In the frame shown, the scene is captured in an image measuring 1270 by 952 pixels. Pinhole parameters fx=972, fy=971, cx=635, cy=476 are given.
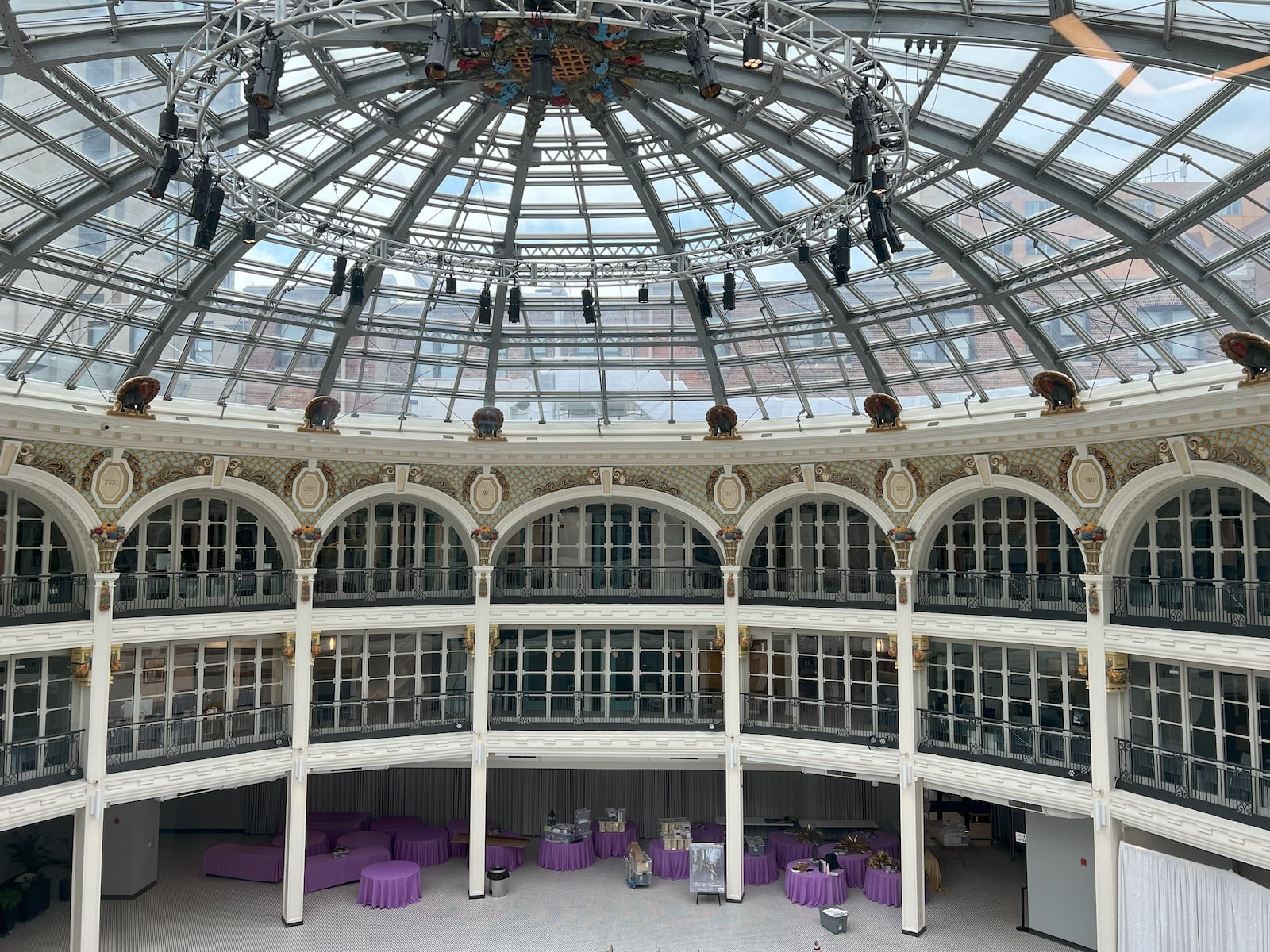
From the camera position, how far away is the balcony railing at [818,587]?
26438 mm

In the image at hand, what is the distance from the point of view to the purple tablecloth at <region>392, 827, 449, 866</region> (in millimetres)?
29078

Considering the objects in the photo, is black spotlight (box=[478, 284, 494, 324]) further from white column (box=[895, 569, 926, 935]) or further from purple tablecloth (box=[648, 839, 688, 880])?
purple tablecloth (box=[648, 839, 688, 880])

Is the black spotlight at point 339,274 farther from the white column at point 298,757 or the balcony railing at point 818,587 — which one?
the balcony railing at point 818,587

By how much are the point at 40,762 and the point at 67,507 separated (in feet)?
18.7

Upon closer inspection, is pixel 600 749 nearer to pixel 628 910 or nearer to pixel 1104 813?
pixel 628 910

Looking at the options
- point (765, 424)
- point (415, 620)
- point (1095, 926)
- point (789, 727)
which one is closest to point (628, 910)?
point (789, 727)

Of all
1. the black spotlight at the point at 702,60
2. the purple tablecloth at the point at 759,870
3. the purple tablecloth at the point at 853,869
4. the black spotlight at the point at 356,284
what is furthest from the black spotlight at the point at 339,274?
the purple tablecloth at the point at 853,869

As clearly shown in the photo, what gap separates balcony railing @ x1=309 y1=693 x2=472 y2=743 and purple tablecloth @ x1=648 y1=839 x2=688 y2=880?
268 inches

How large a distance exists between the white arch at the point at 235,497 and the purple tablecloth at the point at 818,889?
52.5ft

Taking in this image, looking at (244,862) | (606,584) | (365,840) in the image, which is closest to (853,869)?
(606,584)

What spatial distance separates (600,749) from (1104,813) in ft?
41.1

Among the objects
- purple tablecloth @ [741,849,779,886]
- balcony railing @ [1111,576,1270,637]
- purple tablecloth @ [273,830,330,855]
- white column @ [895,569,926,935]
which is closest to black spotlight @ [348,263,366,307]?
white column @ [895,569,926,935]

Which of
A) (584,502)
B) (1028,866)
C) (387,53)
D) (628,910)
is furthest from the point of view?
(584,502)

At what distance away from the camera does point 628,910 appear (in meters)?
25.6
